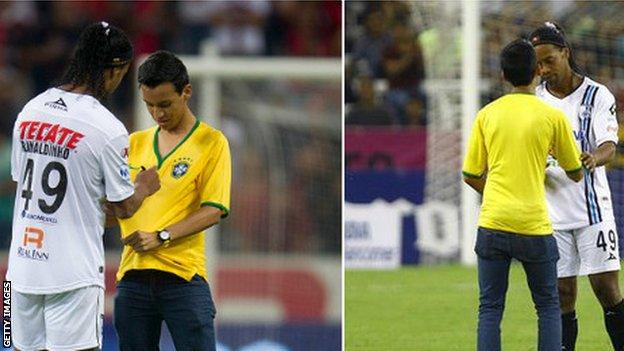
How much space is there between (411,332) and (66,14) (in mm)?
4783

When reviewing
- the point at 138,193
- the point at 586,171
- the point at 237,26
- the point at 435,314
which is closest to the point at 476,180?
the point at 586,171

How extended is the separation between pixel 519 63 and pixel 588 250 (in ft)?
4.92

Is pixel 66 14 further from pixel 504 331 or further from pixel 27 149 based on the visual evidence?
pixel 27 149

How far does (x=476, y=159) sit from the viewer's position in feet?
20.9

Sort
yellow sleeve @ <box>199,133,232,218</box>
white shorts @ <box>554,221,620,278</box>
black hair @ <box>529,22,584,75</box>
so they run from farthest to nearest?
1. white shorts @ <box>554,221,620,278</box>
2. black hair @ <box>529,22,584,75</box>
3. yellow sleeve @ <box>199,133,232,218</box>

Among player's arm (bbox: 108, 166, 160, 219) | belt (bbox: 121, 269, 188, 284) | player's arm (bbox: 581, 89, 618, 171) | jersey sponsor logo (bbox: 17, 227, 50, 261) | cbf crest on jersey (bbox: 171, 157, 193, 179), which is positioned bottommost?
belt (bbox: 121, 269, 188, 284)

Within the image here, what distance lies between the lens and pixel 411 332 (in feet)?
32.8

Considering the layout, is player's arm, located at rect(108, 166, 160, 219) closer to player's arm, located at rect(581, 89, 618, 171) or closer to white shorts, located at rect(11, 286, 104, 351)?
white shorts, located at rect(11, 286, 104, 351)

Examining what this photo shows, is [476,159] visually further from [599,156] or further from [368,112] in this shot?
[368,112]

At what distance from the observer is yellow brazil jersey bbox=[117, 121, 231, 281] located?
550cm

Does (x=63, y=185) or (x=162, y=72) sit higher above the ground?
(x=162, y=72)

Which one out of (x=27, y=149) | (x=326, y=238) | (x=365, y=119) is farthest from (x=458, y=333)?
(x=365, y=119)

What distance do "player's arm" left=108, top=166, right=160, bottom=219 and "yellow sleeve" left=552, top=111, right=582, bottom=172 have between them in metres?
1.94

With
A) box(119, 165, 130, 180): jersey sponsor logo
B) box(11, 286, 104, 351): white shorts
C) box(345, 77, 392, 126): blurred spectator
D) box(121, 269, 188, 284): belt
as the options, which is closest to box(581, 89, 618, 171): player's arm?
box(121, 269, 188, 284): belt
